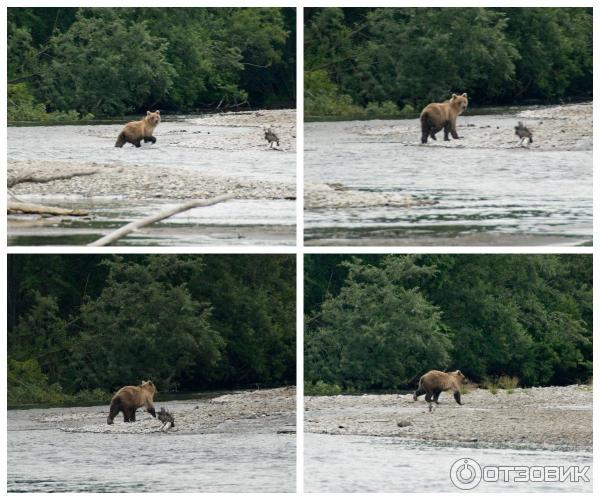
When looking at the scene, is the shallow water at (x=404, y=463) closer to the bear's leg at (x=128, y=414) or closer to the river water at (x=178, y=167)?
the bear's leg at (x=128, y=414)

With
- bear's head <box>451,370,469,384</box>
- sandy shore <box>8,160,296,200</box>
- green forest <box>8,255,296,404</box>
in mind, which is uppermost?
sandy shore <box>8,160,296,200</box>

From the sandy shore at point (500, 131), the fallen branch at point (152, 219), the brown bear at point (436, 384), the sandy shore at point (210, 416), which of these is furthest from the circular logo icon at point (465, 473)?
the fallen branch at point (152, 219)

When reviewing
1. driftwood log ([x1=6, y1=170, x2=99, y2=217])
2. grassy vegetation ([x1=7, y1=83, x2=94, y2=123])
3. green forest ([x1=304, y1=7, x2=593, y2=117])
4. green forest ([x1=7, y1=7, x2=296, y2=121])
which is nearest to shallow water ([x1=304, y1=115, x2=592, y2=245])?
green forest ([x1=304, y1=7, x2=593, y2=117])

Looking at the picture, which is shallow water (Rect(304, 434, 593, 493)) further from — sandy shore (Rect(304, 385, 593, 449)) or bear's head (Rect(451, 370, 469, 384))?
bear's head (Rect(451, 370, 469, 384))

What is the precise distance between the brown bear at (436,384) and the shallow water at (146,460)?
5.06 feet

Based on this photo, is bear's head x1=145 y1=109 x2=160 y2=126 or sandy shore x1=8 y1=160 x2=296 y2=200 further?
bear's head x1=145 y1=109 x2=160 y2=126

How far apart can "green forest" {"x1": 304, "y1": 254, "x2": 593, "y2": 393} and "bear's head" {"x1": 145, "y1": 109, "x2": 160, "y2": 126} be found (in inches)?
91.3

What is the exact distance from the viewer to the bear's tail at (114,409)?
866 inches

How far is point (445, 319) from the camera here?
2258 cm

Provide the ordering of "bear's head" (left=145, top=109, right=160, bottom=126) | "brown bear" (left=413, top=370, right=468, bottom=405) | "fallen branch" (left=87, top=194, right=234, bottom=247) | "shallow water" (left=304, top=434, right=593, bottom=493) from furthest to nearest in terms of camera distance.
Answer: "bear's head" (left=145, top=109, right=160, bottom=126)
"brown bear" (left=413, top=370, right=468, bottom=405)
"fallen branch" (left=87, top=194, right=234, bottom=247)
"shallow water" (left=304, top=434, right=593, bottom=493)

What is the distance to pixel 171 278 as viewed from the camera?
73.9ft

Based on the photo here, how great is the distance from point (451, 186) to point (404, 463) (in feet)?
10.4

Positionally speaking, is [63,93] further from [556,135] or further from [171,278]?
[556,135]

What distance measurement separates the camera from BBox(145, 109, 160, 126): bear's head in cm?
2300
